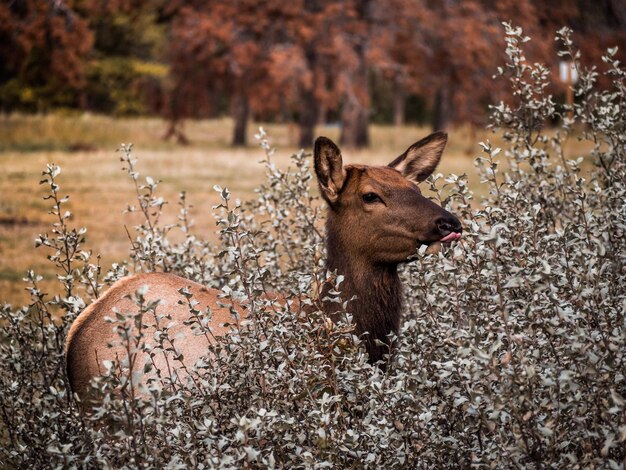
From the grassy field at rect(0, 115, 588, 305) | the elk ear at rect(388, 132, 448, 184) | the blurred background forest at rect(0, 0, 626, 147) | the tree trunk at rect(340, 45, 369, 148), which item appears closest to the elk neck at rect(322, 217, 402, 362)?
the elk ear at rect(388, 132, 448, 184)

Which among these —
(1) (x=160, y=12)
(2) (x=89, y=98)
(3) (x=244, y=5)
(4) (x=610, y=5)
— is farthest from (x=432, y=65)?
(2) (x=89, y=98)

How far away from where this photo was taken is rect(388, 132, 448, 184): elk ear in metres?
→ 4.95

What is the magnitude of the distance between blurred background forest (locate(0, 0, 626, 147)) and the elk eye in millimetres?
15562

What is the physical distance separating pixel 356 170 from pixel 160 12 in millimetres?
22111

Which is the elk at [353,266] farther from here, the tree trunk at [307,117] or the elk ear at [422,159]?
the tree trunk at [307,117]

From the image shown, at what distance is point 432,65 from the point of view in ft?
74.5

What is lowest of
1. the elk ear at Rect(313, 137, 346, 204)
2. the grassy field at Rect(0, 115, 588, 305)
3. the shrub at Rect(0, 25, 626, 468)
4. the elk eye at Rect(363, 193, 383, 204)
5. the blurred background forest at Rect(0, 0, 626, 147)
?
the grassy field at Rect(0, 115, 588, 305)

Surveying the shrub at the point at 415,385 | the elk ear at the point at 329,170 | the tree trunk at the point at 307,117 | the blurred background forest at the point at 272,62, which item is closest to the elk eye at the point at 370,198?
the elk ear at the point at 329,170

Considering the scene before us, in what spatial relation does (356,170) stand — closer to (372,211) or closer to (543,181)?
(372,211)

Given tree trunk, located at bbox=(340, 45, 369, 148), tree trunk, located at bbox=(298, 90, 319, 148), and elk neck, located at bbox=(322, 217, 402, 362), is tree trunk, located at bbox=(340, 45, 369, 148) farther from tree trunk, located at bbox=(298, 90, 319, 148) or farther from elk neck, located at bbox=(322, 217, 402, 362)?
elk neck, located at bbox=(322, 217, 402, 362)

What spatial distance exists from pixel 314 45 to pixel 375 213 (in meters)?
18.7

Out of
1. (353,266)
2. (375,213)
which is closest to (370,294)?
(353,266)

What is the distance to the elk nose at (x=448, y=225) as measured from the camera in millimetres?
4230

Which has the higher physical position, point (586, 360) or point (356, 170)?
point (356, 170)
